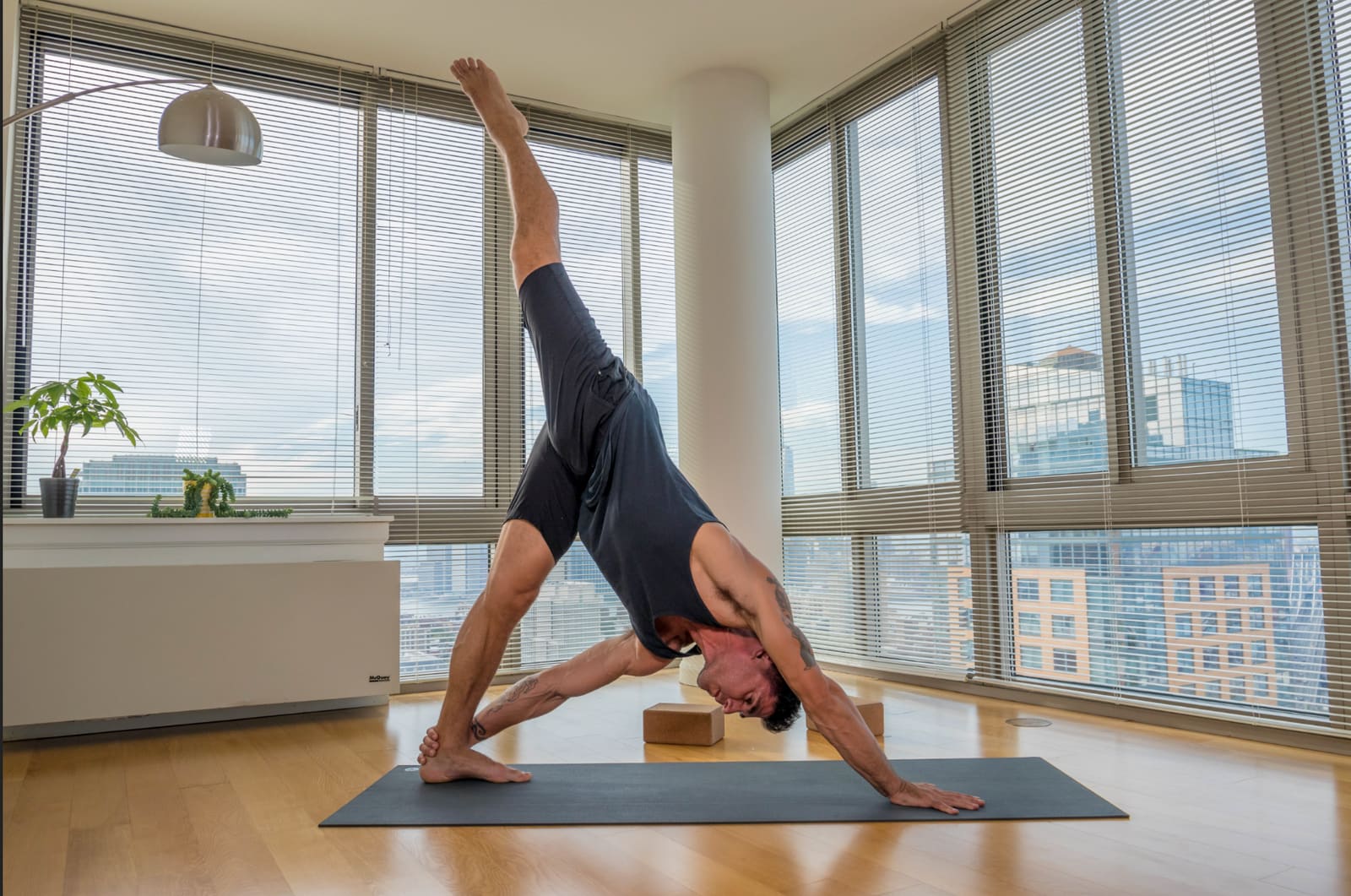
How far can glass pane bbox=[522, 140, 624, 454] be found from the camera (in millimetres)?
5340

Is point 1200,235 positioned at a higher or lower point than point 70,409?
higher

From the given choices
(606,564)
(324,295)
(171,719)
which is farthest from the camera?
(324,295)

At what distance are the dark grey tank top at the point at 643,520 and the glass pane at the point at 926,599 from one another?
78.9 inches

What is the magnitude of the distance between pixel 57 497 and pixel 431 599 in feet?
5.38

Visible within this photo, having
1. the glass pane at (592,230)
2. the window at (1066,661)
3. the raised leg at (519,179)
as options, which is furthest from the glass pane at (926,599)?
the raised leg at (519,179)

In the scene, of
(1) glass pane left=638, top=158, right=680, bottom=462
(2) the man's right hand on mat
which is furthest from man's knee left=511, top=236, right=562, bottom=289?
(1) glass pane left=638, top=158, right=680, bottom=462

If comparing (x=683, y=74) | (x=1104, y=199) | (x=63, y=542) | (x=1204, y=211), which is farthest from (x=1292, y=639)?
(x=63, y=542)

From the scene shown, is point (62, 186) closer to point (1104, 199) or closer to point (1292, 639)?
point (1104, 199)

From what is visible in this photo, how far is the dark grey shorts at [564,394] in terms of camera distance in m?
2.75

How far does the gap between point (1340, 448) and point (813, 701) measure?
6.36ft

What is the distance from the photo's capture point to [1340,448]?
3.09m

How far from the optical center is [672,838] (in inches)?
90.7

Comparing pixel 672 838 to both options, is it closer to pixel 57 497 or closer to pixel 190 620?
pixel 190 620

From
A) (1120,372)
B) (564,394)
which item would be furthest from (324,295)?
(1120,372)
